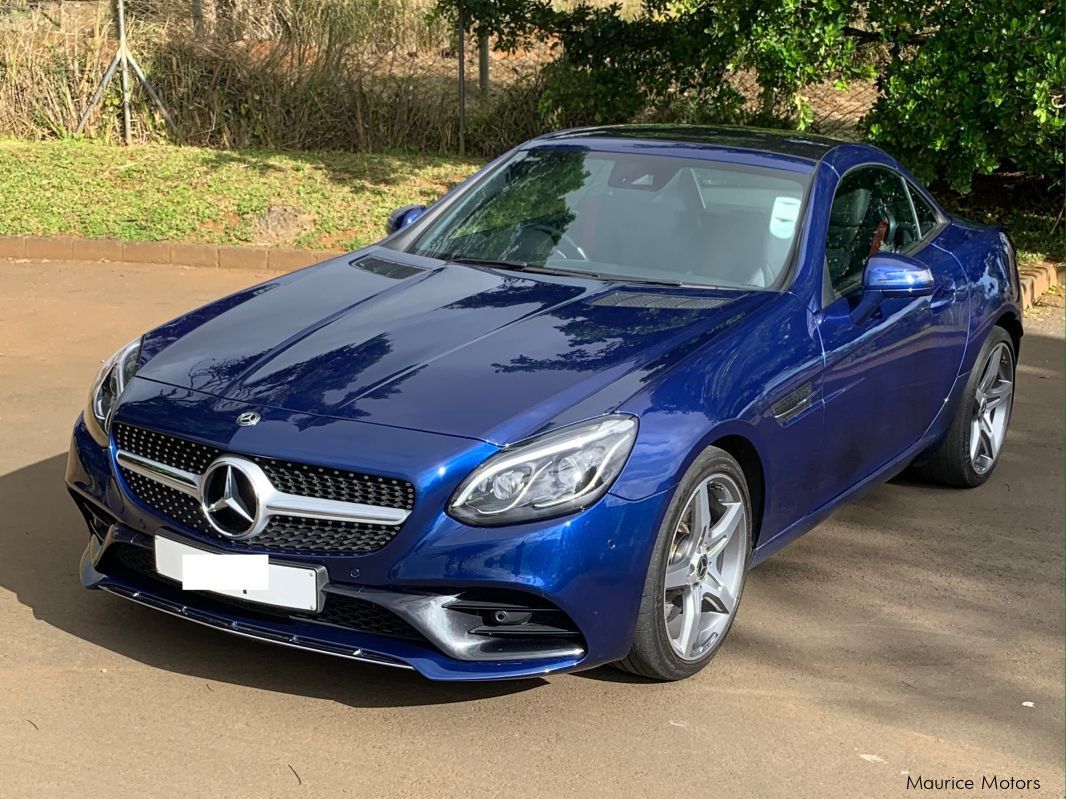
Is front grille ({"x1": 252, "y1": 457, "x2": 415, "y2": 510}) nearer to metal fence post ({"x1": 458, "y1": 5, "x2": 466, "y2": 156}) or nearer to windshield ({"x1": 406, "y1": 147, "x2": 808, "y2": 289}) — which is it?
windshield ({"x1": 406, "y1": 147, "x2": 808, "y2": 289})

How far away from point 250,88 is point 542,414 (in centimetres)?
1065

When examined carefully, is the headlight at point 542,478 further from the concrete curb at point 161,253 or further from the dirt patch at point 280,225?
the dirt patch at point 280,225

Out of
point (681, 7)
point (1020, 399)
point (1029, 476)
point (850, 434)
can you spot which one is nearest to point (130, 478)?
point (850, 434)

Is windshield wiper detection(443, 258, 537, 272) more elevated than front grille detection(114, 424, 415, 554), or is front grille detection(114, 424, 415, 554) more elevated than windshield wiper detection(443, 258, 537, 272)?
windshield wiper detection(443, 258, 537, 272)

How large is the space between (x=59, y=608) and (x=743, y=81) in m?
9.37

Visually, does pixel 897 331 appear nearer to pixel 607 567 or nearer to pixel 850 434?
pixel 850 434

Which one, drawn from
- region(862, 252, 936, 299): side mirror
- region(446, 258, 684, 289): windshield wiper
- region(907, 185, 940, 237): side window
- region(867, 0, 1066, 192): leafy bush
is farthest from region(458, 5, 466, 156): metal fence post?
region(862, 252, 936, 299): side mirror

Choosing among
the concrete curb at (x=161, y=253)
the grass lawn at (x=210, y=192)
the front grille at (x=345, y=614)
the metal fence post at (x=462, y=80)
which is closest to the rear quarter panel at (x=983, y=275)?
the front grille at (x=345, y=614)

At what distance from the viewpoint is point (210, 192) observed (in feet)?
38.2

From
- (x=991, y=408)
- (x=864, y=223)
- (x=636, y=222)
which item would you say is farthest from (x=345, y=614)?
(x=991, y=408)

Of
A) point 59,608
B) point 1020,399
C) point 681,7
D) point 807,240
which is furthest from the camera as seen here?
point 681,7

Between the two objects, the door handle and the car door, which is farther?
the door handle

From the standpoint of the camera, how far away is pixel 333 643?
370 cm

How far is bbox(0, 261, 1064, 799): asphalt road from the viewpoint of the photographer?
3609mm
